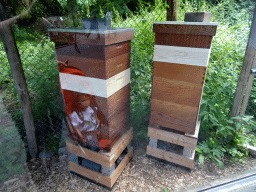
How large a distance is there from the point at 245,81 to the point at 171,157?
39.3 inches

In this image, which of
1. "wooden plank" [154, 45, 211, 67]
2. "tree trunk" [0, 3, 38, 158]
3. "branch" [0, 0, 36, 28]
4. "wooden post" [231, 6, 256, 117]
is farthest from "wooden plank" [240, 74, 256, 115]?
"tree trunk" [0, 3, 38, 158]

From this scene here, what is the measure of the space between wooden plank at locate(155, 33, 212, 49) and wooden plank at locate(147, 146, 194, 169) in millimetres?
994

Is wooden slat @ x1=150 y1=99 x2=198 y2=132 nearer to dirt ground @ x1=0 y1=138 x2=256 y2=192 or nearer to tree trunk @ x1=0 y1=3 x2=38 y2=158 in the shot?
dirt ground @ x1=0 y1=138 x2=256 y2=192

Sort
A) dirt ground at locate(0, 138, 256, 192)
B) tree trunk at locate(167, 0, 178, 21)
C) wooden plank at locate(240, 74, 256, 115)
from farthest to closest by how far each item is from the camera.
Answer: tree trunk at locate(167, 0, 178, 21)
wooden plank at locate(240, 74, 256, 115)
dirt ground at locate(0, 138, 256, 192)

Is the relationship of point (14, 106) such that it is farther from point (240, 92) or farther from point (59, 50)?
point (240, 92)

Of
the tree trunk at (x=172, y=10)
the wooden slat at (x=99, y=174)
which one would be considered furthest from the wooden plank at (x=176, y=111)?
the tree trunk at (x=172, y=10)

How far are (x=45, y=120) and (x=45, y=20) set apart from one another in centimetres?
124

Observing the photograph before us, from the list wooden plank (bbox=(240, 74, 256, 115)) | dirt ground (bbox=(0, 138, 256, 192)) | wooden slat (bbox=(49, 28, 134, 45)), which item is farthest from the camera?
wooden plank (bbox=(240, 74, 256, 115))

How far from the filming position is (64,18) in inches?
34.8

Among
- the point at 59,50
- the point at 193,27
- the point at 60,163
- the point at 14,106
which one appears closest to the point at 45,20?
the point at 59,50

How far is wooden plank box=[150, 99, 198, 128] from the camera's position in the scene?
1488 mm

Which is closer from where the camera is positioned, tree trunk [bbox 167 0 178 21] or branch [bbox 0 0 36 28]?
branch [bbox 0 0 36 28]

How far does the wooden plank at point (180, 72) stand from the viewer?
52.4 inches

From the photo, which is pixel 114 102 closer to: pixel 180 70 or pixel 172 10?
pixel 180 70
